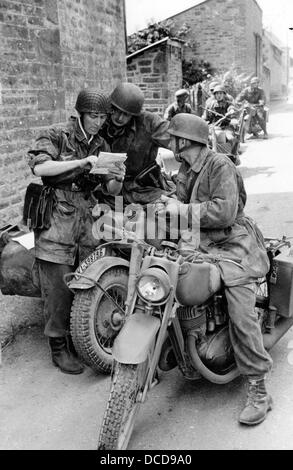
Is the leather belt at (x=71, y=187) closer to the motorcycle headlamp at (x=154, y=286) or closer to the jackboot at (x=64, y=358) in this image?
the jackboot at (x=64, y=358)

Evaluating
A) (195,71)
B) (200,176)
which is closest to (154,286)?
(200,176)

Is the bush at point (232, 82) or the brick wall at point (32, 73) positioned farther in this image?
the bush at point (232, 82)

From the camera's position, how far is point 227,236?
3688mm

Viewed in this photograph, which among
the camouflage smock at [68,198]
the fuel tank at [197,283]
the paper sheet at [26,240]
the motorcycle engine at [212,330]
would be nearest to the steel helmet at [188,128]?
the fuel tank at [197,283]

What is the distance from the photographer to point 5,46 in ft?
24.7

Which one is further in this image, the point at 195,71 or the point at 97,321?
the point at 195,71

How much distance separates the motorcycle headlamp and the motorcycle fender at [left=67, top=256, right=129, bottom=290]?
96 centimetres

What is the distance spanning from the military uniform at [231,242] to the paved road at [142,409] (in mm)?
356

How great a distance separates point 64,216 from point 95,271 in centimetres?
54

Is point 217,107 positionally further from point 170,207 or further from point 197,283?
point 197,283

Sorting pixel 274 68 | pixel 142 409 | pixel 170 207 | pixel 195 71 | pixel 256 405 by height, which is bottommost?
pixel 142 409

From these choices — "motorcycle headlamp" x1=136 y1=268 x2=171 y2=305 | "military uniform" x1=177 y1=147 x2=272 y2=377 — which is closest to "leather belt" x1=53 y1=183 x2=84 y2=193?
"military uniform" x1=177 y1=147 x2=272 y2=377

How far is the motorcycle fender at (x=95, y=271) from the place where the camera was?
3.91 meters
